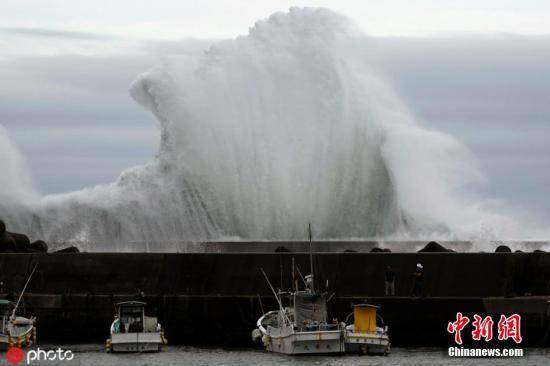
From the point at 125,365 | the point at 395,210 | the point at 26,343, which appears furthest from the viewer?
the point at 395,210

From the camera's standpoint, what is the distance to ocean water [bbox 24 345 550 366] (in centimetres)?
3406

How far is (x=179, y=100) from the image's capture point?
179 feet

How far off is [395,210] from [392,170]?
1595 mm

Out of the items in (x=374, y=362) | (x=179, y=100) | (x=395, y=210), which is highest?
(x=179, y=100)

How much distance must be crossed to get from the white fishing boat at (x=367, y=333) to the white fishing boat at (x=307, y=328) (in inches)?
12.7

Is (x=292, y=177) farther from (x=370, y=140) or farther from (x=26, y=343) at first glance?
(x=26, y=343)

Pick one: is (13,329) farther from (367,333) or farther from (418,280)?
(418,280)

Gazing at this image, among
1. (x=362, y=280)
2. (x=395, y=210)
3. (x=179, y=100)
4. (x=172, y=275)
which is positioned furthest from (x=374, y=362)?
(x=179, y=100)

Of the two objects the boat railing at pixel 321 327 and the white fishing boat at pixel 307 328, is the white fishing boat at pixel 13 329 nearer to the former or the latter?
the white fishing boat at pixel 307 328

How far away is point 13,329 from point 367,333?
823cm

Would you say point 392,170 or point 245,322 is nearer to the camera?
point 245,322

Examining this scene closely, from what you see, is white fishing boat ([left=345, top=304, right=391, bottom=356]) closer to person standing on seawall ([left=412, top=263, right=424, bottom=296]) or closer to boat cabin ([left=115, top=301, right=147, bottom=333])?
person standing on seawall ([left=412, top=263, right=424, bottom=296])

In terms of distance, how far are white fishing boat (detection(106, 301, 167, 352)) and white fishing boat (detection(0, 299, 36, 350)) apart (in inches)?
73.8

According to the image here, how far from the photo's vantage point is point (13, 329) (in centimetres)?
3606
